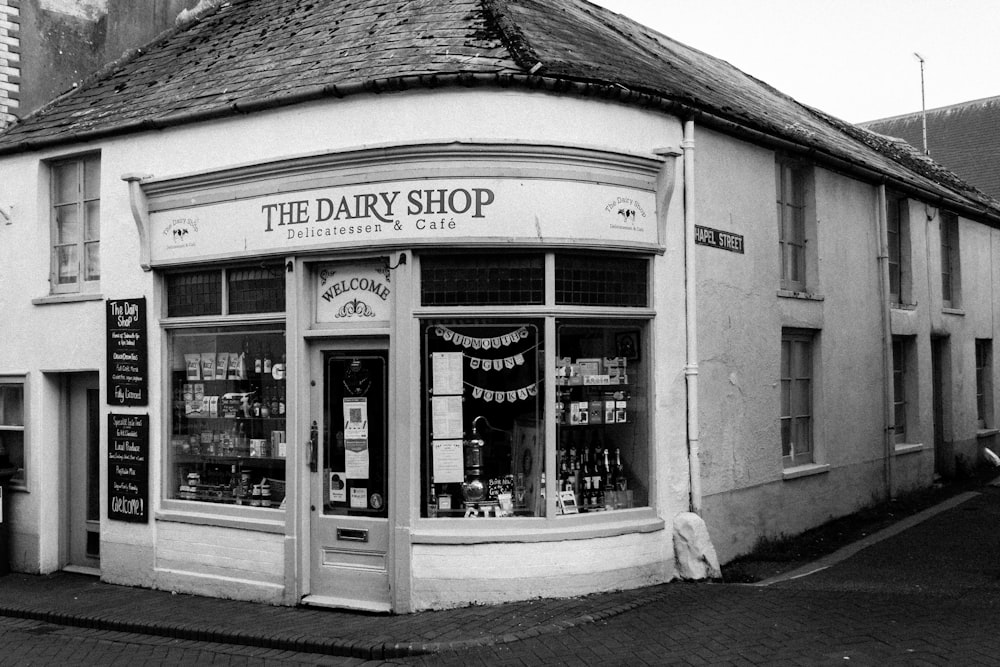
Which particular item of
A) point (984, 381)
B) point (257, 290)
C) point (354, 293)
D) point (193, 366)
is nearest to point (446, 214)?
point (354, 293)

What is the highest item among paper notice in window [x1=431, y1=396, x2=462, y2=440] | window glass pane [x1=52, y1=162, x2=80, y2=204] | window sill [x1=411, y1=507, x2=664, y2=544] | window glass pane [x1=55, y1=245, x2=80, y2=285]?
window glass pane [x1=52, y1=162, x2=80, y2=204]

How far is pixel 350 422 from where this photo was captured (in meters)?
9.40

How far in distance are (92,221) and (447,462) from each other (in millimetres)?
5284

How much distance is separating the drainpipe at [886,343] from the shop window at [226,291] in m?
8.48

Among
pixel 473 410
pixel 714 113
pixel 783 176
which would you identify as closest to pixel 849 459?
pixel 783 176

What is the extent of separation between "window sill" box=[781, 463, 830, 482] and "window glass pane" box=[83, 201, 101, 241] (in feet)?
26.4

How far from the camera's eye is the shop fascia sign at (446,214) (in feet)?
28.9

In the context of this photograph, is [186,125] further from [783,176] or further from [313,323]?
[783,176]

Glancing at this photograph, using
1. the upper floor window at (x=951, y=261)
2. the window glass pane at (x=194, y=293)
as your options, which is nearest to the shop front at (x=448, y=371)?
the window glass pane at (x=194, y=293)

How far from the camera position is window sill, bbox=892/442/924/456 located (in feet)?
46.9

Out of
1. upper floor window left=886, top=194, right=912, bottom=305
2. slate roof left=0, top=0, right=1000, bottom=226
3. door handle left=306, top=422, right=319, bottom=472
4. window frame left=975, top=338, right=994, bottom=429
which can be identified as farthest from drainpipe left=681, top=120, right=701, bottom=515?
window frame left=975, top=338, right=994, bottom=429

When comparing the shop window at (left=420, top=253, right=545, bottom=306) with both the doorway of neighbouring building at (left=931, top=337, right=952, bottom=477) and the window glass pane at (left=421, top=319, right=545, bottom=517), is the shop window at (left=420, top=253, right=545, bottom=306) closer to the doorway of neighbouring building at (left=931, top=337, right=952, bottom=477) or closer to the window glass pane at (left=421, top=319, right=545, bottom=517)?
the window glass pane at (left=421, top=319, right=545, bottom=517)

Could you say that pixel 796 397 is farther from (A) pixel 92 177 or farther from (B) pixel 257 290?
(A) pixel 92 177

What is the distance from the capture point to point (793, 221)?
12.6 meters
